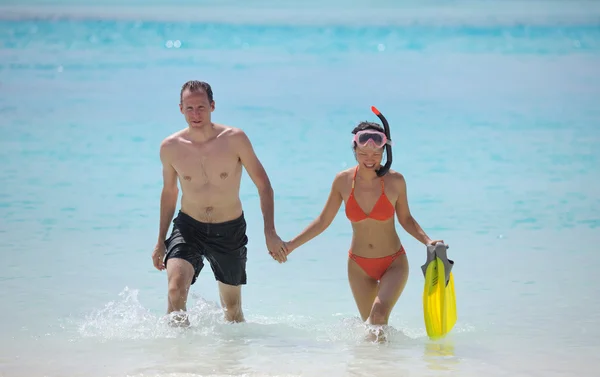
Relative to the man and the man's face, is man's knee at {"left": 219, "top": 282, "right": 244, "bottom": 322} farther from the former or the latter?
the man's face

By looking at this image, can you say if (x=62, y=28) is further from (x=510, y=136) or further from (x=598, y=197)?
(x=598, y=197)

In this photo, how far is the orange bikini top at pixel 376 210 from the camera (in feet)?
19.0

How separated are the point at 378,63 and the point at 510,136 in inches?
314

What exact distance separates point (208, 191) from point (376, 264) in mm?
1118

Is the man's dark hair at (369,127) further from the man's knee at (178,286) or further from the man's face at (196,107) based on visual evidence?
the man's knee at (178,286)

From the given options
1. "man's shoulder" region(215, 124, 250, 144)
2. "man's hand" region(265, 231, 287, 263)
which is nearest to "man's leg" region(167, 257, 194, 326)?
"man's hand" region(265, 231, 287, 263)

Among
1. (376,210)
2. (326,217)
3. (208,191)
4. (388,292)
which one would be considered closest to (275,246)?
(326,217)

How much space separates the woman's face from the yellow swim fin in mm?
584

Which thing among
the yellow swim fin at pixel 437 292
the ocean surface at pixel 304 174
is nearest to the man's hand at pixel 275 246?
the ocean surface at pixel 304 174

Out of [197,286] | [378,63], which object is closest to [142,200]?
[197,286]

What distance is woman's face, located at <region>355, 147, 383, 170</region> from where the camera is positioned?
582 centimetres

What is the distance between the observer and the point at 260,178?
6.02m

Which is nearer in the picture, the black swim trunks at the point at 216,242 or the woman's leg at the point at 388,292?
the woman's leg at the point at 388,292

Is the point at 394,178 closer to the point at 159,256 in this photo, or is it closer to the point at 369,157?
the point at 369,157
